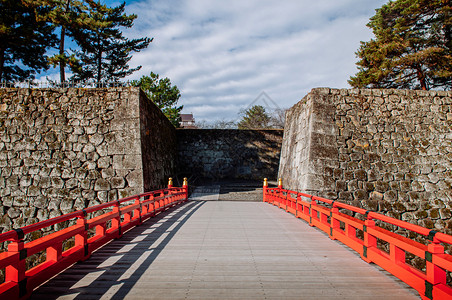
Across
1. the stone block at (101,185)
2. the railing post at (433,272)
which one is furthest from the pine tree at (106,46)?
the railing post at (433,272)

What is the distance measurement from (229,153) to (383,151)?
1030cm

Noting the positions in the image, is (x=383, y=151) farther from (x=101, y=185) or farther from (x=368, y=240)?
(x=101, y=185)

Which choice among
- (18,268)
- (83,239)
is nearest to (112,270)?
(83,239)

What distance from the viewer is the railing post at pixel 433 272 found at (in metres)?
2.58

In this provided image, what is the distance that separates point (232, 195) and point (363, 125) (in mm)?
6747

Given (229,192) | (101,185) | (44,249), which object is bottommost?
(229,192)

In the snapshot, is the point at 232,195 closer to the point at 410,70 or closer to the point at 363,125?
the point at 363,125

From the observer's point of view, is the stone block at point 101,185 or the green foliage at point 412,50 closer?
the stone block at point 101,185

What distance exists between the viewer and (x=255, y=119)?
38156mm

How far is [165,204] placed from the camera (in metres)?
8.66

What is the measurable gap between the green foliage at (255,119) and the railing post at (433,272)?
34.5 meters

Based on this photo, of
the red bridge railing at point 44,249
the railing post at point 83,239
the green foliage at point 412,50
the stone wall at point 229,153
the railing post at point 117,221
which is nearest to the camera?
the red bridge railing at point 44,249

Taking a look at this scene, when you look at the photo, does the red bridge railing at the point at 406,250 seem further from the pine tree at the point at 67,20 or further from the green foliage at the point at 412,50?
the pine tree at the point at 67,20

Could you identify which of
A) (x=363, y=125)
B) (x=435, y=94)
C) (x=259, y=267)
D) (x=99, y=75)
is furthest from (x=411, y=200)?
(x=99, y=75)
